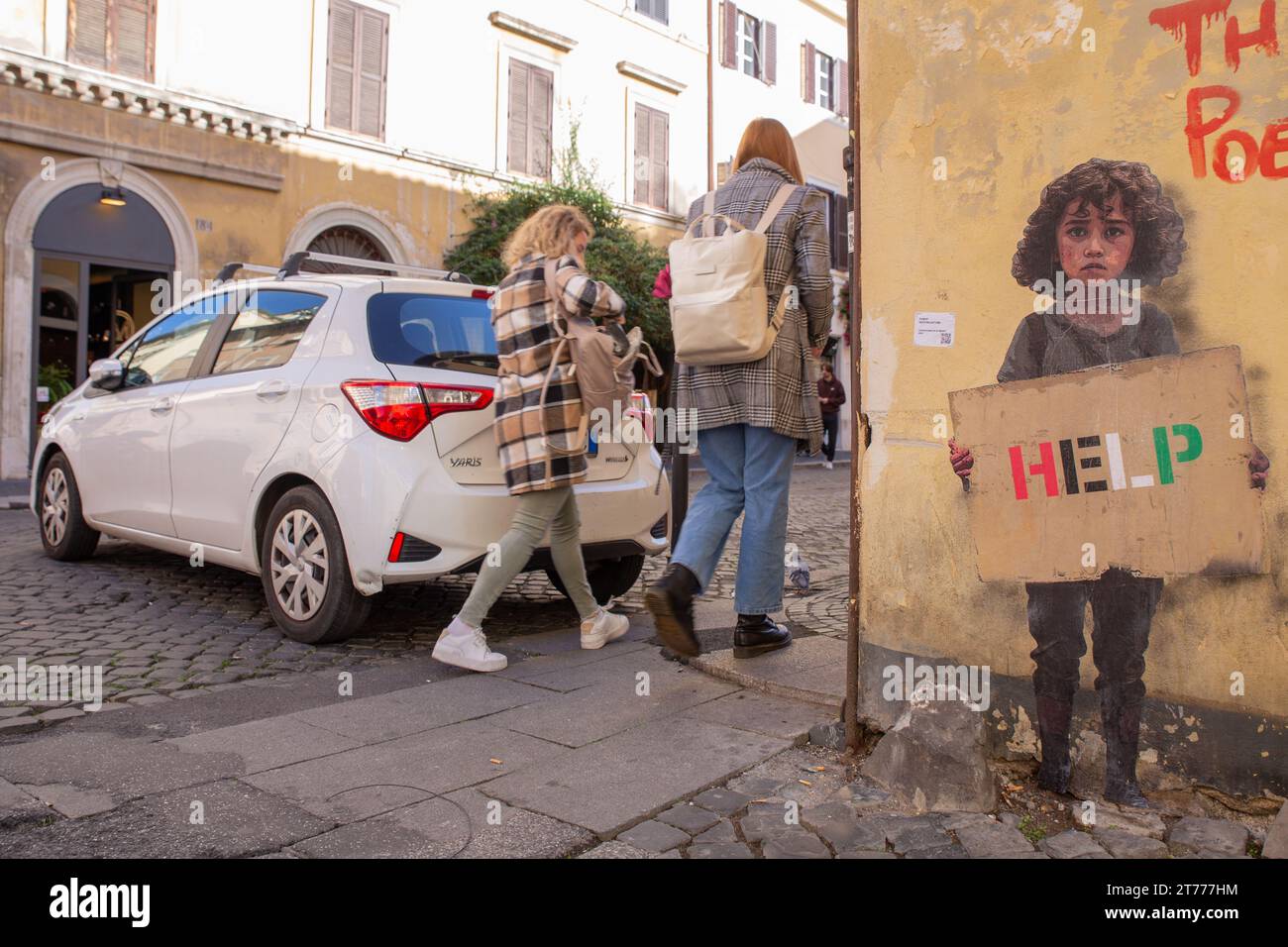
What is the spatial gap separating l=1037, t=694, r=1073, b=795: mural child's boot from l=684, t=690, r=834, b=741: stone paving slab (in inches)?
29.5

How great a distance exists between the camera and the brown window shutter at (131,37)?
48.3 ft

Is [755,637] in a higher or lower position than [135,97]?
lower

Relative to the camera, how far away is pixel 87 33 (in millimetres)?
14461

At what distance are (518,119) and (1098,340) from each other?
18.6 meters

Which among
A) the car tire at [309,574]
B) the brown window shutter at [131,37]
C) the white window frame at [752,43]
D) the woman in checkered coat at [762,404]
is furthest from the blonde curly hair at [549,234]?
the white window frame at [752,43]

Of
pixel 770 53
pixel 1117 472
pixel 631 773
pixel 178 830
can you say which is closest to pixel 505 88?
pixel 770 53

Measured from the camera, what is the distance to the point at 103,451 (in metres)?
6.32

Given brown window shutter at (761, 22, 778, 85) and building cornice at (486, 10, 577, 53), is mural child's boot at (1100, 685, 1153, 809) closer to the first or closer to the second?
building cornice at (486, 10, 577, 53)

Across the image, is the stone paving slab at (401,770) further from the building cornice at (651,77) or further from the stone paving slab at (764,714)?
the building cornice at (651,77)

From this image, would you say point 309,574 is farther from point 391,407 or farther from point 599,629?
point 599,629

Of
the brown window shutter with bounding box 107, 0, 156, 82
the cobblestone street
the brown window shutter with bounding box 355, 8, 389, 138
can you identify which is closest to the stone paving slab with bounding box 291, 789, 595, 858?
the cobblestone street

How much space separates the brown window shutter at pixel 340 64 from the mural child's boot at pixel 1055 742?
16567 mm

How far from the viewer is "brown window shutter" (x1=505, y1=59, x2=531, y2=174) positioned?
1998cm

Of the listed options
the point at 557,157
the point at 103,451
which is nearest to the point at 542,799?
the point at 103,451
